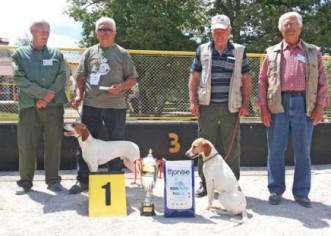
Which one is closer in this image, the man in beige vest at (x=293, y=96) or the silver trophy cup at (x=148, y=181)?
the silver trophy cup at (x=148, y=181)

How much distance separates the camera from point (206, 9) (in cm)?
2017

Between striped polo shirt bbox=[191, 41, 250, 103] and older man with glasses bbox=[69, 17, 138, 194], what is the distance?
0.92 metres

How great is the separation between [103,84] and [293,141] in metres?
2.22

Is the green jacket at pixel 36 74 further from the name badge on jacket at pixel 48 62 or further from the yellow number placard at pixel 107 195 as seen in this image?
the yellow number placard at pixel 107 195

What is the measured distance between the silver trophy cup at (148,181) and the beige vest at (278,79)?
143cm

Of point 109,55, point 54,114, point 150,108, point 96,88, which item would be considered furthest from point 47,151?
point 150,108

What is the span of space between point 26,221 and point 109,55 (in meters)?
2.03

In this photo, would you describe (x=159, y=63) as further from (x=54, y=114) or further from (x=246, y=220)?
(x=246, y=220)

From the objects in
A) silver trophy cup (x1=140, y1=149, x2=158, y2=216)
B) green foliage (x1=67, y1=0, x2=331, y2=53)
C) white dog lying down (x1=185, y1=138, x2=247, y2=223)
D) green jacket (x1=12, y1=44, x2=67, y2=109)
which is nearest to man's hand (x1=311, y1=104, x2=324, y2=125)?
white dog lying down (x1=185, y1=138, x2=247, y2=223)

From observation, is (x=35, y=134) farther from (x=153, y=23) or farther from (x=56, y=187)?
(x=153, y=23)

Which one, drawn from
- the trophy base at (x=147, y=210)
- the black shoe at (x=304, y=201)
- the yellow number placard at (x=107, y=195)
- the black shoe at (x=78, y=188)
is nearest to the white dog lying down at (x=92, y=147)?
the black shoe at (x=78, y=188)

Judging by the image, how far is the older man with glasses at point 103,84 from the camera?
16.8ft

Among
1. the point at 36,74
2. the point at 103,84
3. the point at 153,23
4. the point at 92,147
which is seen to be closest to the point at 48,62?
the point at 36,74

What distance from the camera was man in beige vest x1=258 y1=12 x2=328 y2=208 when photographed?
4699mm
